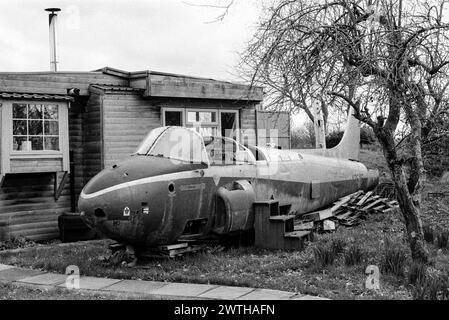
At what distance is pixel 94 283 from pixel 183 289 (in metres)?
1.49

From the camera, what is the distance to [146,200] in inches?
377

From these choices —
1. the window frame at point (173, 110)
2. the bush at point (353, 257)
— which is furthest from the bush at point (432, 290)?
the window frame at point (173, 110)

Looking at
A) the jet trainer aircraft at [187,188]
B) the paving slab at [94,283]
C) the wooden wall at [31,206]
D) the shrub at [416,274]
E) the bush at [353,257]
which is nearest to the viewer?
the shrub at [416,274]

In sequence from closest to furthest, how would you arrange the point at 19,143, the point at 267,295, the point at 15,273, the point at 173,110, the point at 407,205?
the point at 267,295, the point at 407,205, the point at 15,273, the point at 19,143, the point at 173,110

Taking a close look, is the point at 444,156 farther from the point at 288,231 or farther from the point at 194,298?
the point at 194,298

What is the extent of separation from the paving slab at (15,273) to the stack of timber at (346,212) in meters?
5.34

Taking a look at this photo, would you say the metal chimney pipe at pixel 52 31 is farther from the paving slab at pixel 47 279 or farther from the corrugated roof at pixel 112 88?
the paving slab at pixel 47 279

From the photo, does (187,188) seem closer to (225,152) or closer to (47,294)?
(225,152)

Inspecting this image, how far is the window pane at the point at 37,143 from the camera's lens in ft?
46.2

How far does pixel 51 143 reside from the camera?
47.3ft

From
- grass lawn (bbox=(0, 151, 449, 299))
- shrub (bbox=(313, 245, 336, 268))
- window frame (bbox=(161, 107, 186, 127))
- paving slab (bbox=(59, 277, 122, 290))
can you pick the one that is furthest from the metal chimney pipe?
shrub (bbox=(313, 245, 336, 268))

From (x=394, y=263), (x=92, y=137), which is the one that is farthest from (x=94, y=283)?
(x=92, y=137)

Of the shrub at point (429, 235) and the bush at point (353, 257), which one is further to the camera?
the shrub at point (429, 235)

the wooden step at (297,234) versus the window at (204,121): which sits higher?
the window at (204,121)
